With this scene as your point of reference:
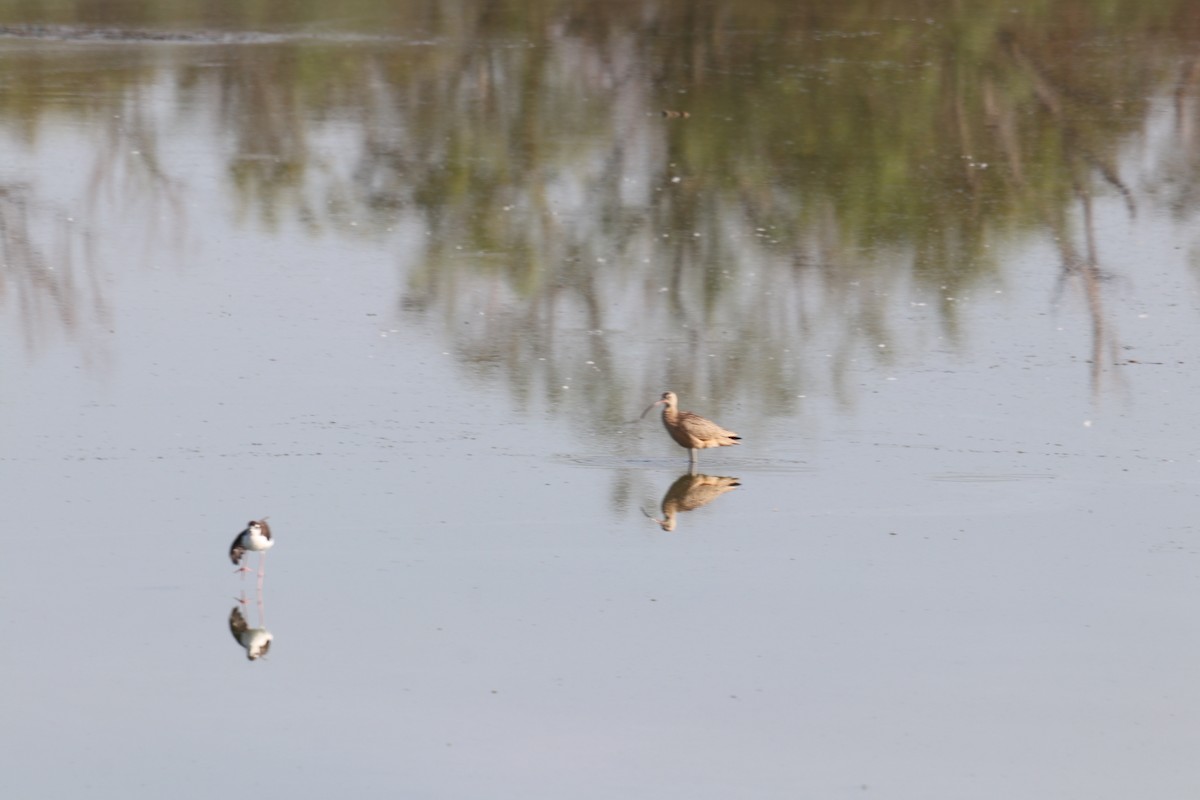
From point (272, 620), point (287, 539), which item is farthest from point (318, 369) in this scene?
point (272, 620)

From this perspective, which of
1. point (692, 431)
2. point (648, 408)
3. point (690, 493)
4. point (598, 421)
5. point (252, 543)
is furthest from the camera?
point (598, 421)

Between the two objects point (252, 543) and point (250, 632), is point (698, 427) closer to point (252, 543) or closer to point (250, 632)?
point (252, 543)

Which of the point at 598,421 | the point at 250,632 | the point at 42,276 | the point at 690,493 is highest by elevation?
the point at 250,632

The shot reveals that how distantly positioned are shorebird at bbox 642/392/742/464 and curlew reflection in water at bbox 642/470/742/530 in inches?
6.4

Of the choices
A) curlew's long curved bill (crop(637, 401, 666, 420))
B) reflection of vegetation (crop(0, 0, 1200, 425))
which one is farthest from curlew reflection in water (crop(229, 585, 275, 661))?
reflection of vegetation (crop(0, 0, 1200, 425))

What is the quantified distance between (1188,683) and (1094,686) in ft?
1.27

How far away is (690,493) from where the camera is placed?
11.2 m

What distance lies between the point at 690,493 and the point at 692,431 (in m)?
0.43

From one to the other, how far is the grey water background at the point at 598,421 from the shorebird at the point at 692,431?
255 millimetres

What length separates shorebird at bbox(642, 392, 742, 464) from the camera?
37.7ft

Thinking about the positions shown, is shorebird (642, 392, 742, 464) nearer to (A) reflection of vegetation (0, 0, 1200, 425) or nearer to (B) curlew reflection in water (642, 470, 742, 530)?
(B) curlew reflection in water (642, 470, 742, 530)

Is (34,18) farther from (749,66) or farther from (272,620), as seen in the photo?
(272,620)

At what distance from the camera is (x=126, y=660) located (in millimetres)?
8742

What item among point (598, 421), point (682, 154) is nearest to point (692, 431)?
point (598, 421)
